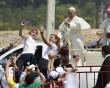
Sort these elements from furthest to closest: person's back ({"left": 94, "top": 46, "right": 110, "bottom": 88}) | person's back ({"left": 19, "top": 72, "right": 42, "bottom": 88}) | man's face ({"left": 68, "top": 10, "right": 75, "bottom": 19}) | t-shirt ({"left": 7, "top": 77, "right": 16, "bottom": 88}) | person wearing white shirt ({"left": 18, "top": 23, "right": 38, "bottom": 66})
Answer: man's face ({"left": 68, "top": 10, "right": 75, "bottom": 19}) → person wearing white shirt ({"left": 18, "top": 23, "right": 38, "bottom": 66}) → t-shirt ({"left": 7, "top": 77, "right": 16, "bottom": 88}) → person's back ({"left": 19, "top": 72, "right": 42, "bottom": 88}) → person's back ({"left": 94, "top": 46, "right": 110, "bottom": 88})

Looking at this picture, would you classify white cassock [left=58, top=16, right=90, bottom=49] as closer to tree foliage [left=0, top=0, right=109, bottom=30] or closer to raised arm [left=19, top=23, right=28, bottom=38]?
raised arm [left=19, top=23, right=28, bottom=38]

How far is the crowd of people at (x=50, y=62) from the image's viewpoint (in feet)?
41.7

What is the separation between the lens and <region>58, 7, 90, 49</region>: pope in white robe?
649 inches

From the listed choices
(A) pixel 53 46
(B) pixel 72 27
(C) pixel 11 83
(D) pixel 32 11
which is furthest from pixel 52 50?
(D) pixel 32 11

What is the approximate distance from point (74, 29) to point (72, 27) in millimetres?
71

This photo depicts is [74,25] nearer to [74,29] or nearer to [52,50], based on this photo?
[74,29]

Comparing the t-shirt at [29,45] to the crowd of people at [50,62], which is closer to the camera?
the crowd of people at [50,62]

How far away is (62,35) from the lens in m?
16.8

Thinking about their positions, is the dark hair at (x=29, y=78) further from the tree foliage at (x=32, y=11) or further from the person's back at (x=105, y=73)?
the tree foliage at (x=32, y=11)

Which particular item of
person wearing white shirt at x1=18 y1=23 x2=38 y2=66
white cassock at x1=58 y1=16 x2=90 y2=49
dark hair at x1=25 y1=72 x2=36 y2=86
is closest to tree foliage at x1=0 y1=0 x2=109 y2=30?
white cassock at x1=58 y1=16 x2=90 y2=49

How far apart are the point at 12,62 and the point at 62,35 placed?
2.34 m

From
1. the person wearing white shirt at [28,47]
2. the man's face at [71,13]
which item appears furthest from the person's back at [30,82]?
the man's face at [71,13]

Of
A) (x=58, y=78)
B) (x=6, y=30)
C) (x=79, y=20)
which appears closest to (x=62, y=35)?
(x=79, y=20)

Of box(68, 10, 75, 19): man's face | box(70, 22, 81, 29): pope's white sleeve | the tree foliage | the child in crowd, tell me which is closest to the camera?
the child in crowd
